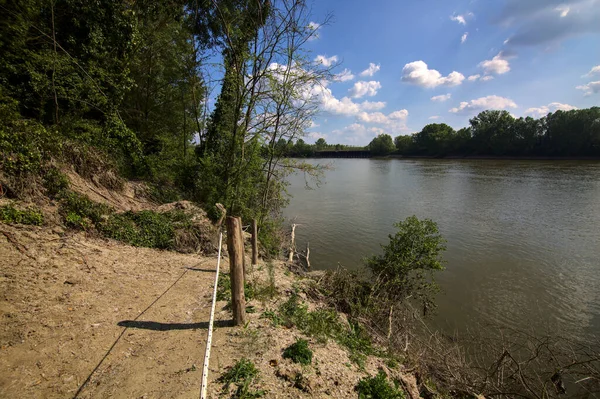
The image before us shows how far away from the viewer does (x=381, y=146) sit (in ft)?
345

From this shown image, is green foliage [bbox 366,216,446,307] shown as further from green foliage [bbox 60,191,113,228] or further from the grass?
green foliage [bbox 60,191,113,228]

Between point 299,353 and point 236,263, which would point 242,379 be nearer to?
point 299,353

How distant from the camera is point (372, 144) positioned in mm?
109438

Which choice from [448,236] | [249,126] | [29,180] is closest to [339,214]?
[448,236]

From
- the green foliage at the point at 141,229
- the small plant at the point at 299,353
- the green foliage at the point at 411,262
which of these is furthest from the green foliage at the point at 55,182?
the green foliage at the point at 411,262

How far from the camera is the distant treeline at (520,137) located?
2197 inches

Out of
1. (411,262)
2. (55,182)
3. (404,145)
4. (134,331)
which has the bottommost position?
(411,262)

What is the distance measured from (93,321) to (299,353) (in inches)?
130

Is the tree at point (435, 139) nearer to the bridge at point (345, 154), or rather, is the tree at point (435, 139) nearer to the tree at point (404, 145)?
the tree at point (404, 145)

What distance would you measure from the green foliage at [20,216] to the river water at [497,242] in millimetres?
9333

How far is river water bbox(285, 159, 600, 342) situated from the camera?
9.18 meters

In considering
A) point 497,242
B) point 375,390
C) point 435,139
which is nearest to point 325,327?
point 375,390

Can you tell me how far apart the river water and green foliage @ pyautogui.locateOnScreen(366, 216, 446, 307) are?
1.05 metres

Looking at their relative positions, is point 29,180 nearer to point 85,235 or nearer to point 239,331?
point 85,235
